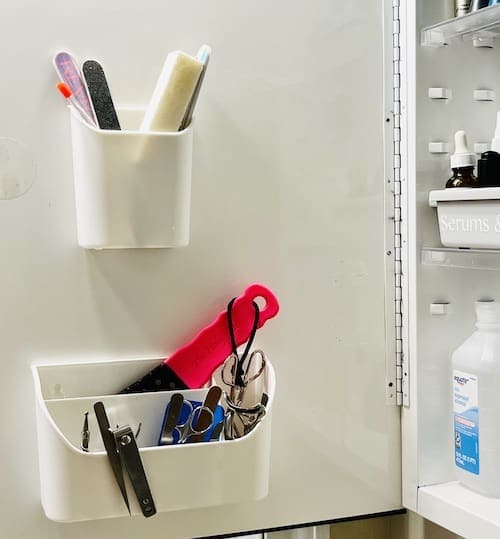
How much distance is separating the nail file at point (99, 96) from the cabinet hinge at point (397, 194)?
39cm

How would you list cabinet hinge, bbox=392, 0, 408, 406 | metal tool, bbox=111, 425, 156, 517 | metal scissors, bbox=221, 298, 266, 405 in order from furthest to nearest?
cabinet hinge, bbox=392, 0, 408, 406 → metal scissors, bbox=221, 298, 266, 405 → metal tool, bbox=111, 425, 156, 517

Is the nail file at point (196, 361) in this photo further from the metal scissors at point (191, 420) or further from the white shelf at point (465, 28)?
the white shelf at point (465, 28)

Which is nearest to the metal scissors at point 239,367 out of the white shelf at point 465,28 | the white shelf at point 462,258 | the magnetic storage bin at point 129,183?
the magnetic storage bin at point 129,183

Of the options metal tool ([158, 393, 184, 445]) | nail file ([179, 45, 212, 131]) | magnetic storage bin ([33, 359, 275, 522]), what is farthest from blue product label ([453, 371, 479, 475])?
nail file ([179, 45, 212, 131])

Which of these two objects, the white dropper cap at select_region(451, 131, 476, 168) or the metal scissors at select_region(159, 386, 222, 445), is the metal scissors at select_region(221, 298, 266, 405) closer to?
the metal scissors at select_region(159, 386, 222, 445)

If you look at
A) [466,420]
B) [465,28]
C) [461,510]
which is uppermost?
[465,28]

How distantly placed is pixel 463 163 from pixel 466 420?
0.31m

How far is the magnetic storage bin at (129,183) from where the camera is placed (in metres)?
0.84

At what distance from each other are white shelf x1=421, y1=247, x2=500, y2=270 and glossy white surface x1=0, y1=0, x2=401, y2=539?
8cm

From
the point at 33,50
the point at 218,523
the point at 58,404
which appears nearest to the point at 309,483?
the point at 218,523

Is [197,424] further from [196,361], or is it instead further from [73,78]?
[73,78]

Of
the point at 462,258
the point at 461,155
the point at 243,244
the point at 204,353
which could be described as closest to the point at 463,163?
the point at 461,155

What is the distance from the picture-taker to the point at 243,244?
98 centimetres

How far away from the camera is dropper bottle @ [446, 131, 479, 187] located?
96cm
